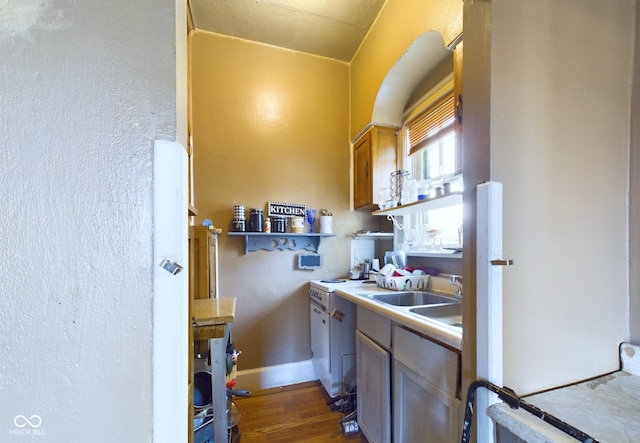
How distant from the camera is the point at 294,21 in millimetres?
2014

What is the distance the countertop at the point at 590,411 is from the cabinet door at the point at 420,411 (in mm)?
283

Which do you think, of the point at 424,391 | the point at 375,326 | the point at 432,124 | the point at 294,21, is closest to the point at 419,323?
the point at 424,391

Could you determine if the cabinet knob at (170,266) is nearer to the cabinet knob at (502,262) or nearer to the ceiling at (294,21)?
the cabinet knob at (502,262)

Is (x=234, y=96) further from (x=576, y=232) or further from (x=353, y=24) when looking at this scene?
(x=576, y=232)

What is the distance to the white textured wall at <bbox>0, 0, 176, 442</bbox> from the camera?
41cm

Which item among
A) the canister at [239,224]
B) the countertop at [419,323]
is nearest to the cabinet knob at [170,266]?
the countertop at [419,323]

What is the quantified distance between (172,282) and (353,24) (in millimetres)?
2321

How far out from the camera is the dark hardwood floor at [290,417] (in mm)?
1568

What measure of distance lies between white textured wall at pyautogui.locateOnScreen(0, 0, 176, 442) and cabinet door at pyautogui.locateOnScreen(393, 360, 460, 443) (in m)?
0.91

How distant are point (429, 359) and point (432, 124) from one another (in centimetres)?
154

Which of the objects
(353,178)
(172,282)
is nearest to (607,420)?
(172,282)

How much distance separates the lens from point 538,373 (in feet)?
2.27

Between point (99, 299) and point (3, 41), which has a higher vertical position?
point (3, 41)

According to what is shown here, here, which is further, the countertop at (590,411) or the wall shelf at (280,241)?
the wall shelf at (280,241)
